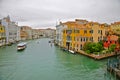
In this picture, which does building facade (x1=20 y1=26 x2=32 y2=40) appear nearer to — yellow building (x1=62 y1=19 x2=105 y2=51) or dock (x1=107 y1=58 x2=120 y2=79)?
yellow building (x1=62 y1=19 x2=105 y2=51)

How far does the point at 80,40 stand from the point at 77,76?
629 centimetres

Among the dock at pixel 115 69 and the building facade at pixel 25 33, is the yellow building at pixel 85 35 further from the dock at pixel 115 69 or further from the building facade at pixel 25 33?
the building facade at pixel 25 33

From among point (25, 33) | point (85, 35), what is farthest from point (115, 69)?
point (25, 33)

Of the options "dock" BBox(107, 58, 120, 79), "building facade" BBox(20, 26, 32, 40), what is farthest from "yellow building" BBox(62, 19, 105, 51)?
"building facade" BBox(20, 26, 32, 40)

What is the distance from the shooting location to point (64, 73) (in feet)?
21.4

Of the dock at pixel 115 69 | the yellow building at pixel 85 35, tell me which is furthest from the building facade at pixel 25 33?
the dock at pixel 115 69

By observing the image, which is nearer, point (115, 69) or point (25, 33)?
point (115, 69)

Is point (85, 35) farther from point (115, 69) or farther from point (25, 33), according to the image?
point (25, 33)

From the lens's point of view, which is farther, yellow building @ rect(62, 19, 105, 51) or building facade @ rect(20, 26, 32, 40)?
building facade @ rect(20, 26, 32, 40)

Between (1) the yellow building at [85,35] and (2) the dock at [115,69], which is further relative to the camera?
(1) the yellow building at [85,35]

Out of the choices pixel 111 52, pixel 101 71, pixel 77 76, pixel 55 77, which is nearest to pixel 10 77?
pixel 55 77

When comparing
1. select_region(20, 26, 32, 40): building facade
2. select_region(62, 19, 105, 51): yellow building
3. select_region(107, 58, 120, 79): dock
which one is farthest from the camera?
select_region(20, 26, 32, 40): building facade

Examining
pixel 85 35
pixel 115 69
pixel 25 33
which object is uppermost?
pixel 25 33

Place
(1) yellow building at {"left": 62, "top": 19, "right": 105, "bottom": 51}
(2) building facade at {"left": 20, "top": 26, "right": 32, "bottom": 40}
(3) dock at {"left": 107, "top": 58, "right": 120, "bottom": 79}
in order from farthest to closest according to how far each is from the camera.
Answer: (2) building facade at {"left": 20, "top": 26, "right": 32, "bottom": 40}
(1) yellow building at {"left": 62, "top": 19, "right": 105, "bottom": 51}
(3) dock at {"left": 107, "top": 58, "right": 120, "bottom": 79}
